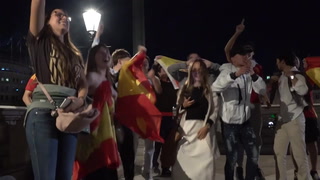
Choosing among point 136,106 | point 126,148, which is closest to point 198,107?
point 136,106

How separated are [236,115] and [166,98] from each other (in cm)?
250

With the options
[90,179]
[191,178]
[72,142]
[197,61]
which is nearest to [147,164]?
[191,178]

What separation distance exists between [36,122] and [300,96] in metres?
4.29

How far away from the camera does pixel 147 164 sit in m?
6.72

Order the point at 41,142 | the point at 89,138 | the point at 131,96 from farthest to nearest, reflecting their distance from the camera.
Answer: the point at 131,96 < the point at 89,138 < the point at 41,142

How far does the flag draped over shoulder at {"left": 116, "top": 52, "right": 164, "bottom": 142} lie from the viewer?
498 centimetres

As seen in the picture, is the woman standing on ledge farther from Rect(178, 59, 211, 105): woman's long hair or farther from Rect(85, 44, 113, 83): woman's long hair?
Rect(178, 59, 211, 105): woman's long hair

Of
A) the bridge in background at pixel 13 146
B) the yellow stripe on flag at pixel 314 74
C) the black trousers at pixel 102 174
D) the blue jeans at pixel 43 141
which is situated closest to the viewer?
the blue jeans at pixel 43 141

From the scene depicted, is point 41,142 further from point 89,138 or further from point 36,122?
point 89,138

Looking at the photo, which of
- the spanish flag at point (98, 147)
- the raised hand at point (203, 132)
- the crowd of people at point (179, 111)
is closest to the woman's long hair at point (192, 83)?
the crowd of people at point (179, 111)

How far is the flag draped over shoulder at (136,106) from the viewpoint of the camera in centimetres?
498

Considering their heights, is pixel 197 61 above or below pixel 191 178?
above

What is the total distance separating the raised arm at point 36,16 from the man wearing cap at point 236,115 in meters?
2.92

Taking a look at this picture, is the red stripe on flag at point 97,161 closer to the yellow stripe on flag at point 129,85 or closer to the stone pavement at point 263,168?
the yellow stripe on flag at point 129,85
